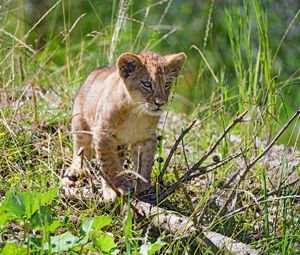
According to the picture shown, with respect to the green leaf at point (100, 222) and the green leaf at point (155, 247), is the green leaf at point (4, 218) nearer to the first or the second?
the green leaf at point (100, 222)

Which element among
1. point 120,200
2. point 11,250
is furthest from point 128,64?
point 11,250

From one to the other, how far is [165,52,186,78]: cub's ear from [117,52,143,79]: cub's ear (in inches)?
7.1

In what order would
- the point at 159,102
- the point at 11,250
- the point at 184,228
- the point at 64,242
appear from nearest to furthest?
1. the point at 11,250
2. the point at 64,242
3. the point at 184,228
4. the point at 159,102

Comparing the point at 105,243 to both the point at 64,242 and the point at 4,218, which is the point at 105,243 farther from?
the point at 4,218

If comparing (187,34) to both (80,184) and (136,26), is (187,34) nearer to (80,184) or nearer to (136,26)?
(136,26)

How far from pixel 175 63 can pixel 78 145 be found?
811 mm

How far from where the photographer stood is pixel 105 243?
4.44 metres

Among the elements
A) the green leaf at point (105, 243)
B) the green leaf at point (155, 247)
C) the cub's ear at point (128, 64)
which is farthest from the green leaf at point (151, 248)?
the cub's ear at point (128, 64)

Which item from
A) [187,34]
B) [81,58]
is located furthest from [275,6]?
[81,58]

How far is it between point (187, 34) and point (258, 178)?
233 inches

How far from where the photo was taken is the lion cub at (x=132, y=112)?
548 cm

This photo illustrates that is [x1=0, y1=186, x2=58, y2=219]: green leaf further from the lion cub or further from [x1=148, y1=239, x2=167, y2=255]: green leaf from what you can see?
the lion cub

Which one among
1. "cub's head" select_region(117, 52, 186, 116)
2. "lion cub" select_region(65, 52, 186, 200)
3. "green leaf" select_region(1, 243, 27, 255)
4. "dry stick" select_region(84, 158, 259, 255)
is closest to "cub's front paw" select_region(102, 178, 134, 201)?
"lion cub" select_region(65, 52, 186, 200)

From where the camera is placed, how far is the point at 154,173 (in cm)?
570
